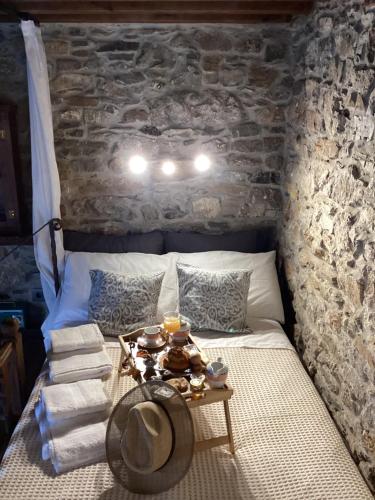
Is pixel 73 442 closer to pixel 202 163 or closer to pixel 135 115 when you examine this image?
pixel 202 163

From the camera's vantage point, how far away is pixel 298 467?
2.13 metres

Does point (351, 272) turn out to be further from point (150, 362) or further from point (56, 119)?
point (56, 119)

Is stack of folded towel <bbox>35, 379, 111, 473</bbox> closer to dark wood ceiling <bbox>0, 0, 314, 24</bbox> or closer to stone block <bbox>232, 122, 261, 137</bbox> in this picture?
stone block <bbox>232, 122, 261, 137</bbox>

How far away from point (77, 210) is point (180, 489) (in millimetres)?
2252

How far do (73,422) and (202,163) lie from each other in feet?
6.64

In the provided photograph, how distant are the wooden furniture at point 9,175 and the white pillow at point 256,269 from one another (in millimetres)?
1220

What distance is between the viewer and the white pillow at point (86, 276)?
316 centimetres

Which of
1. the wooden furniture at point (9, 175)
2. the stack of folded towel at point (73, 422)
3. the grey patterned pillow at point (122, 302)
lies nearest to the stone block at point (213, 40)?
the wooden furniture at point (9, 175)

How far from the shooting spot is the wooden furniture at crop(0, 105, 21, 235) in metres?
3.30

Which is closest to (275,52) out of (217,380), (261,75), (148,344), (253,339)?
(261,75)

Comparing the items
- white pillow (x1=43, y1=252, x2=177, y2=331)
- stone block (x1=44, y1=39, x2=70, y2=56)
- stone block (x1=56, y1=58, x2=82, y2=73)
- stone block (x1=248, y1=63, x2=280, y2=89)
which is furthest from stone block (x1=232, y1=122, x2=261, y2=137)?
stone block (x1=44, y1=39, x2=70, y2=56)

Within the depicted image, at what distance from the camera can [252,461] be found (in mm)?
2170

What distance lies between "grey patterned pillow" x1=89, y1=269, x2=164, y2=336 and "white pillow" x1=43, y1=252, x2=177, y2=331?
0.12 m

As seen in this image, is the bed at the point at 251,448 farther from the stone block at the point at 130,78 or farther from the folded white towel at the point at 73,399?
the stone block at the point at 130,78
